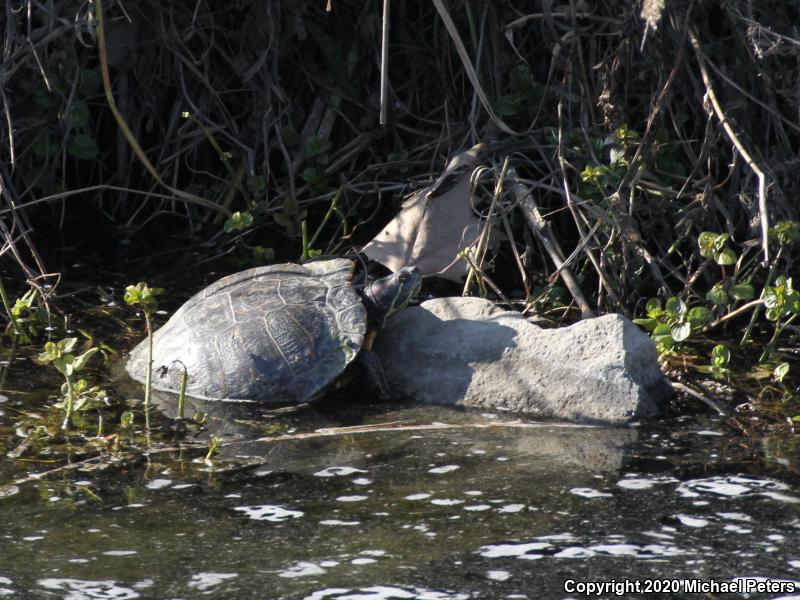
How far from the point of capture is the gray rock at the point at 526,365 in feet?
13.0

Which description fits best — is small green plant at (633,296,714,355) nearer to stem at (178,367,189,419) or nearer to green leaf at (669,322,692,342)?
green leaf at (669,322,692,342)

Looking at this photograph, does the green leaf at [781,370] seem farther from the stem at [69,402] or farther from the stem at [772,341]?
the stem at [69,402]

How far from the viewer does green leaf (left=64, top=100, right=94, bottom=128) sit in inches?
218

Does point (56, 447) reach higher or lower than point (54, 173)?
lower

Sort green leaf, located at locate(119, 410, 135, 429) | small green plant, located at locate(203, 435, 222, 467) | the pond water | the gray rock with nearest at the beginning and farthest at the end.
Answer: the pond water, small green plant, located at locate(203, 435, 222, 467), green leaf, located at locate(119, 410, 135, 429), the gray rock

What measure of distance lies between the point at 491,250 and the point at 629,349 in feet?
4.31

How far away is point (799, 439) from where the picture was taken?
3.70 metres

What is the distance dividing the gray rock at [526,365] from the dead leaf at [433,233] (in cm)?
54

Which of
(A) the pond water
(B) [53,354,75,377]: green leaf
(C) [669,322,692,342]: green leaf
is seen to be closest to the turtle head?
(A) the pond water

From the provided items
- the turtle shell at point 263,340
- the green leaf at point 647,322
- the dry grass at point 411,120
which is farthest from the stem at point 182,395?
the green leaf at point 647,322

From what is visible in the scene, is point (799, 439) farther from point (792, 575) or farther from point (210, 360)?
point (210, 360)

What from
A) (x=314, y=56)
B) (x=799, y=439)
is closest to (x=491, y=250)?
(x=314, y=56)

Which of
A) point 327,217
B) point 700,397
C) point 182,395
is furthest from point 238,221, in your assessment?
point 700,397

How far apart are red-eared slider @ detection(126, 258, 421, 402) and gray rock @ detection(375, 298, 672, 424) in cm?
20
